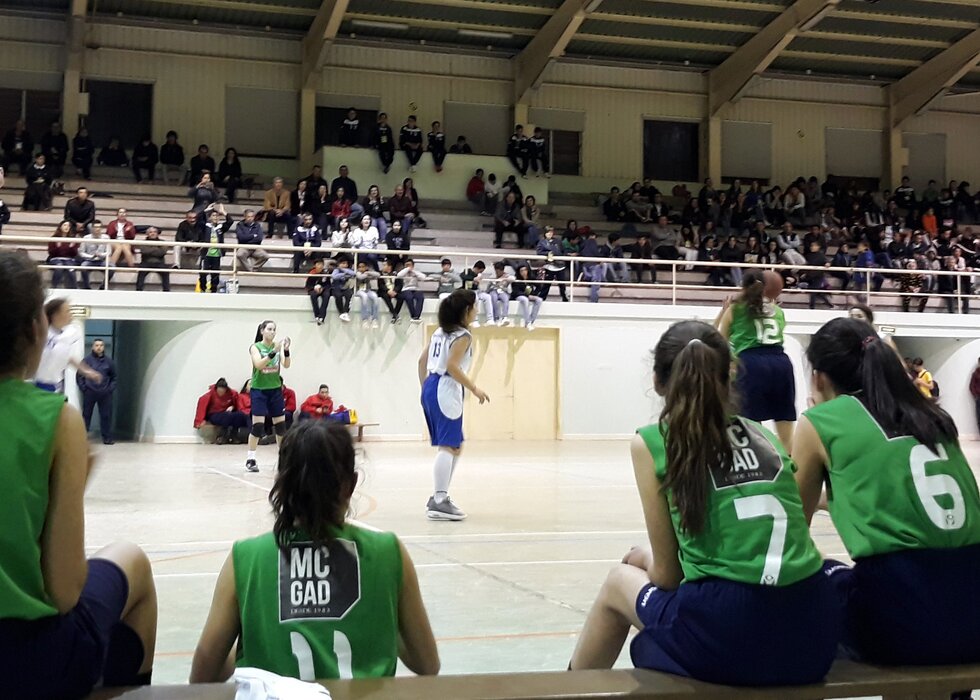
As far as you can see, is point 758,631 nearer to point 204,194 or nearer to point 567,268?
point 204,194

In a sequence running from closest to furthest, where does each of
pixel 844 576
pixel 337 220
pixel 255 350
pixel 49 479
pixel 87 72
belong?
pixel 49 479 → pixel 844 576 → pixel 255 350 → pixel 337 220 → pixel 87 72

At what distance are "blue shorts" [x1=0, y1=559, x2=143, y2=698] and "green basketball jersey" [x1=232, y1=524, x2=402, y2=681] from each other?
0.31m

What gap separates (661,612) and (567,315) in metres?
16.5

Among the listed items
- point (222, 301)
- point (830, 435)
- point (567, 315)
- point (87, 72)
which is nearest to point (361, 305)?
point (222, 301)

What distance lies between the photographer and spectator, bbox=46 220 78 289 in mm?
16078

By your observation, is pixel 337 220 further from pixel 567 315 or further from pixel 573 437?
pixel 573 437

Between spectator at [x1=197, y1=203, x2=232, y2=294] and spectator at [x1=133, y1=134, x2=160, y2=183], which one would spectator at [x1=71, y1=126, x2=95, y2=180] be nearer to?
spectator at [x1=133, y1=134, x2=160, y2=183]

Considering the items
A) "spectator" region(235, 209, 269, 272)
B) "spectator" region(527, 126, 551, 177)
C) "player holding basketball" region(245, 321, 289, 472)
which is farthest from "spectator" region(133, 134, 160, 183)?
"player holding basketball" region(245, 321, 289, 472)

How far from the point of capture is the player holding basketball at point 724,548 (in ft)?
8.12

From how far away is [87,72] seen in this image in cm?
2281

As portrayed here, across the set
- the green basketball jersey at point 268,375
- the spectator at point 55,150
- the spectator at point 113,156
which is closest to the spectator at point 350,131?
the spectator at point 113,156

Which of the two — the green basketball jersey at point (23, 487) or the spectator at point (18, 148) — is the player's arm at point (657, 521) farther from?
the spectator at point (18, 148)

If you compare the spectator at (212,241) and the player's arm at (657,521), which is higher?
the spectator at (212,241)

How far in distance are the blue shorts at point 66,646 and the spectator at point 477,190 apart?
21.1 m
